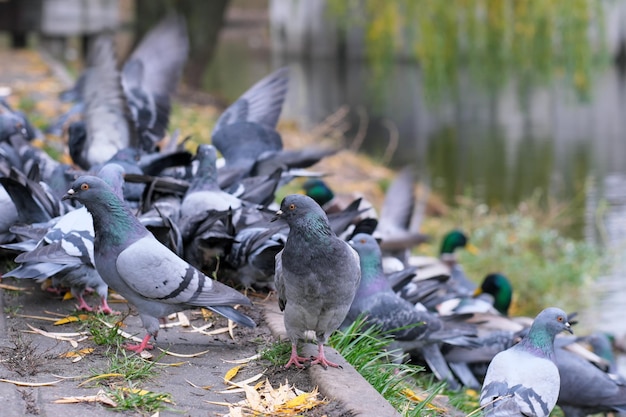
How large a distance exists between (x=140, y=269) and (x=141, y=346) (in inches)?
12.2

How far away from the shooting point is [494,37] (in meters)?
10.3

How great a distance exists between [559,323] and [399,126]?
1258 cm

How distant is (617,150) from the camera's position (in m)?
14.4

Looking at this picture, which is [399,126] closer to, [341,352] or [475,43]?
[475,43]

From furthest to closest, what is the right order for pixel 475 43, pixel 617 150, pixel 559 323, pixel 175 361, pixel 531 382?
pixel 617 150, pixel 475 43, pixel 559 323, pixel 531 382, pixel 175 361

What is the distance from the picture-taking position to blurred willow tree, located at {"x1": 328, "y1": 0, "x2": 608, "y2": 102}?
10047mm

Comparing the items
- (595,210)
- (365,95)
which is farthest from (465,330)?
(365,95)

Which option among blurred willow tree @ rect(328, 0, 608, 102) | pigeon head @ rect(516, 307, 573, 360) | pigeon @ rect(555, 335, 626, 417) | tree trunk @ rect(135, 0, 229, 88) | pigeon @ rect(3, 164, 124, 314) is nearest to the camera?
pigeon @ rect(3, 164, 124, 314)

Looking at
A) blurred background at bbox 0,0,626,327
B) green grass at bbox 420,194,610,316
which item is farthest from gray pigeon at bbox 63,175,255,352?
blurred background at bbox 0,0,626,327

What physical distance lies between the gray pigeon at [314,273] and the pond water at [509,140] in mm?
4855

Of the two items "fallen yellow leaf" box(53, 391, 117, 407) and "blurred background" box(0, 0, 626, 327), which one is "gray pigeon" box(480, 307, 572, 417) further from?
"blurred background" box(0, 0, 626, 327)

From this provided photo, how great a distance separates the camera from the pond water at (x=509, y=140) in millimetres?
10836

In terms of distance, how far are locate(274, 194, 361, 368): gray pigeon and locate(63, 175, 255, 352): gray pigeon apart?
290 mm

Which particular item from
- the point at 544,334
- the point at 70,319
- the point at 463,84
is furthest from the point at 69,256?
the point at 463,84
